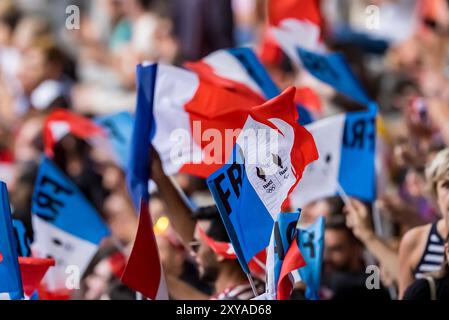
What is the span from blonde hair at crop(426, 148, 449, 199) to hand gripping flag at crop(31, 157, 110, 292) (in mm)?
2017

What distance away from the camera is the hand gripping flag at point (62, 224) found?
852cm

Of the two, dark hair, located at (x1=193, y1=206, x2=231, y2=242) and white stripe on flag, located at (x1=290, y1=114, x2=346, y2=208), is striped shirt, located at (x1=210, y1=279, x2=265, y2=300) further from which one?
white stripe on flag, located at (x1=290, y1=114, x2=346, y2=208)

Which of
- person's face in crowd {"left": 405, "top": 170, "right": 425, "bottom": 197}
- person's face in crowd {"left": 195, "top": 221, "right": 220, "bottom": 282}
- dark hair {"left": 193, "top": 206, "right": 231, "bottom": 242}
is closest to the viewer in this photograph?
person's face in crowd {"left": 195, "top": 221, "right": 220, "bottom": 282}

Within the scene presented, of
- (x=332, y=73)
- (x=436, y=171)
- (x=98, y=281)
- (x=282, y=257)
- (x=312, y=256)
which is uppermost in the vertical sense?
(x=332, y=73)

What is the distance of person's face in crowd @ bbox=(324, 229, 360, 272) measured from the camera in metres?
8.72

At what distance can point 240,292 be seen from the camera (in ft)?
24.4

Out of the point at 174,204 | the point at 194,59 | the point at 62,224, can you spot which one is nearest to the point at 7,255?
the point at 174,204

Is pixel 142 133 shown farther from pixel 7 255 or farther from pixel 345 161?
pixel 7 255

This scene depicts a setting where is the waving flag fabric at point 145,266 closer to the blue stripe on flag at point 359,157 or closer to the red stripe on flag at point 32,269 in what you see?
the red stripe on flag at point 32,269

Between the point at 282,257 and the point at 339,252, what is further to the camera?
the point at 339,252

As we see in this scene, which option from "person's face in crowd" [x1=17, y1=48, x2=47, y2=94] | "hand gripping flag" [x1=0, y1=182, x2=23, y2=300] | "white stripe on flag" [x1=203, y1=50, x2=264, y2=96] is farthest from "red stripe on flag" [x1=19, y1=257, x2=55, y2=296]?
"person's face in crowd" [x1=17, y1=48, x2=47, y2=94]

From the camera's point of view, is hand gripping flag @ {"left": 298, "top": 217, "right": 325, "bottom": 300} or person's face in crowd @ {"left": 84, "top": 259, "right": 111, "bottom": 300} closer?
hand gripping flag @ {"left": 298, "top": 217, "right": 325, "bottom": 300}

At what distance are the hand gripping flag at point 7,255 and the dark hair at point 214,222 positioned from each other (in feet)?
3.62

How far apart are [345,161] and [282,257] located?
77.7 inches
